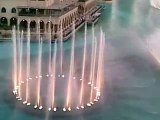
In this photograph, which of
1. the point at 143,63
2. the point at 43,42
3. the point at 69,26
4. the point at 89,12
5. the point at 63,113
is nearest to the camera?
the point at 63,113

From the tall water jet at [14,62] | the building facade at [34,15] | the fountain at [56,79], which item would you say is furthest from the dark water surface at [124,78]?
the building facade at [34,15]

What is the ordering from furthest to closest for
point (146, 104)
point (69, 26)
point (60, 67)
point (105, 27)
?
point (105, 27)
point (69, 26)
point (60, 67)
point (146, 104)

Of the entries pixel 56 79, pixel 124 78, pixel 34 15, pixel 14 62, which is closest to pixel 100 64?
pixel 124 78

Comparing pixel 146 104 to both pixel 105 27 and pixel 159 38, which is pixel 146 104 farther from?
pixel 105 27

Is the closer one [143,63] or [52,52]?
[143,63]

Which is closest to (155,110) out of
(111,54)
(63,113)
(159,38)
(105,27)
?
(63,113)
